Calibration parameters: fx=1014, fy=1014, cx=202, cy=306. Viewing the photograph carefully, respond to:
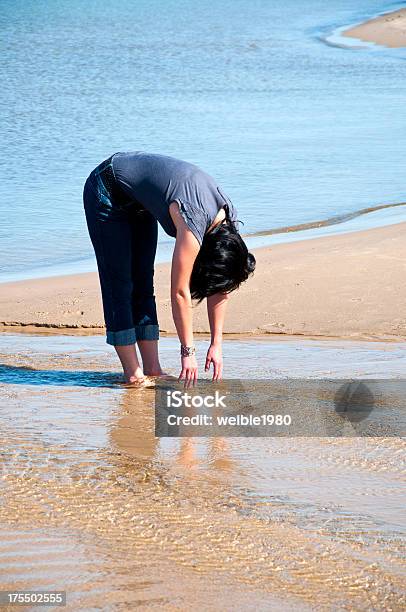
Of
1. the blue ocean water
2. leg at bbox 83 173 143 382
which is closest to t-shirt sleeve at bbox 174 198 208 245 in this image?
leg at bbox 83 173 143 382

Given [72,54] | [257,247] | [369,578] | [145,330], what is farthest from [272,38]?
[369,578]

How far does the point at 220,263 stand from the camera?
3738 millimetres

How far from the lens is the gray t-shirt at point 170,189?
146 inches

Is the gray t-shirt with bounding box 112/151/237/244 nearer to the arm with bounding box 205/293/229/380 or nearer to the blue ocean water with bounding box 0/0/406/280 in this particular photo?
the arm with bounding box 205/293/229/380

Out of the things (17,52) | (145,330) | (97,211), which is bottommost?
(17,52)

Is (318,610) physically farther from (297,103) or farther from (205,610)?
(297,103)

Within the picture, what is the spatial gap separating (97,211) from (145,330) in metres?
0.63

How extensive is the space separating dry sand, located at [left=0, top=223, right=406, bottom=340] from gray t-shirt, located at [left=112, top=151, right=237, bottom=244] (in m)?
1.65

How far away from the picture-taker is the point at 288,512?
9.53 feet

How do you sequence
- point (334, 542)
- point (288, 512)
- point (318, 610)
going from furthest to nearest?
1. point (288, 512)
2. point (334, 542)
3. point (318, 610)

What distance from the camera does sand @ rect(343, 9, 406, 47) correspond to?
29.1 meters

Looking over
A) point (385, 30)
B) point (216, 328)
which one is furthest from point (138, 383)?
point (385, 30)

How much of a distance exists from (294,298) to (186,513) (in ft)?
10.4

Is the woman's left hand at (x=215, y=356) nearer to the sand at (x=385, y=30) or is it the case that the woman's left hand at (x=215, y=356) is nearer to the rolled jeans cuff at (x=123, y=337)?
the rolled jeans cuff at (x=123, y=337)
